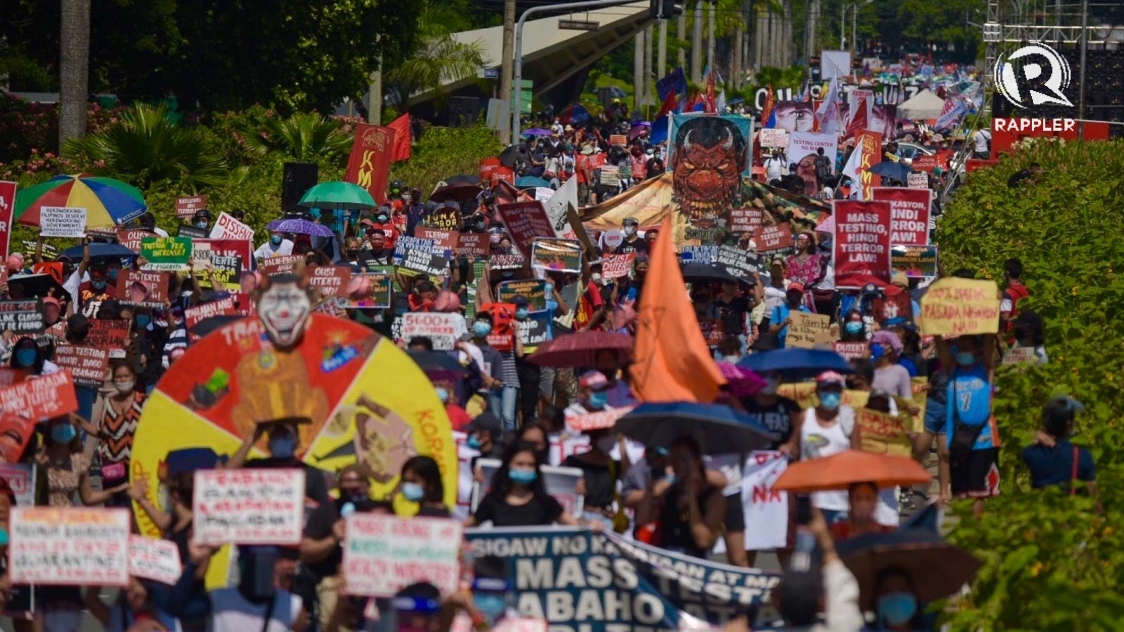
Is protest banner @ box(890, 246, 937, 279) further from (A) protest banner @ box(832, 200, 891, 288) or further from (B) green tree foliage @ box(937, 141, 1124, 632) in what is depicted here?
(A) protest banner @ box(832, 200, 891, 288)

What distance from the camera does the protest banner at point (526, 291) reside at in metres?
18.3

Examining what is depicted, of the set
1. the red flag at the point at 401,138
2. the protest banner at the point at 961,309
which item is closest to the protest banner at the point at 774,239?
the protest banner at the point at 961,309

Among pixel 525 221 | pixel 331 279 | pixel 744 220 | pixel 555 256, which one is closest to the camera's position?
pixel 331 279

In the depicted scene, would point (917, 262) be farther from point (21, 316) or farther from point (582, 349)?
point (21, 316)

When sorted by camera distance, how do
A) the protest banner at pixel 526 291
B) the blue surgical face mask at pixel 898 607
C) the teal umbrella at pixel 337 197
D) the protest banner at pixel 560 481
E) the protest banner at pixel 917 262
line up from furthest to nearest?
the teal umbrella at pixel 337 197, the protest banner at pixel 917 262, the protest banner at pixel 526 291, the protest banner at pixel 560 481, the blue surgical face mask at pixel 898 607

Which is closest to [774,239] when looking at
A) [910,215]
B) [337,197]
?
[910,215]

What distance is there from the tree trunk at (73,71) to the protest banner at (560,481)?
809 inches

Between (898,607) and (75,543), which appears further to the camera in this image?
(75,543)

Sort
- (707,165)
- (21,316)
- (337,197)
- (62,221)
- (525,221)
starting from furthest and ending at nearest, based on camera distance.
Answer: (707,165) → (337,197) → (525,221) → (62,221) → (21,316)

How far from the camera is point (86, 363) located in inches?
599

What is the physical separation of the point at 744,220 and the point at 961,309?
11288 millimetres

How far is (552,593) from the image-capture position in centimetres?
924

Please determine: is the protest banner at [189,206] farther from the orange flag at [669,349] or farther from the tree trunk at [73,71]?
the orange flag at [669,349]

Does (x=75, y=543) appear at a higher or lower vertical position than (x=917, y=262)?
lower
